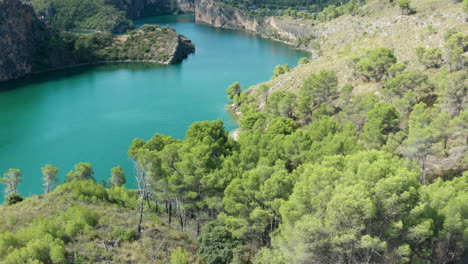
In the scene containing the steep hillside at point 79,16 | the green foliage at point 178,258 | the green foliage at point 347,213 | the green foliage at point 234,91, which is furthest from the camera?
the steep hillside at point 79,16

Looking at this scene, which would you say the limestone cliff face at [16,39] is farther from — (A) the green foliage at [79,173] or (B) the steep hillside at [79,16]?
(A) the green foliage at [79,173]

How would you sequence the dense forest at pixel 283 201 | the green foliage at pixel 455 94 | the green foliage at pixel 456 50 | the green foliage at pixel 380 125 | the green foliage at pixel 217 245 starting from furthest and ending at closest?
1. the green foliage at pixel 456 50
2. the green foliage at pixel 455 94
3. the green foliage at pixel 380 125
4. the green foliage at pixel 217 245
5. the dense forest at pixel 283 201

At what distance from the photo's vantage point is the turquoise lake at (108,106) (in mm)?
57969

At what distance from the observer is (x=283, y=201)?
23859 mm

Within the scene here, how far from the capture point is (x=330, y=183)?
22.0 m

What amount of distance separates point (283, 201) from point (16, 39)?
12036 cm

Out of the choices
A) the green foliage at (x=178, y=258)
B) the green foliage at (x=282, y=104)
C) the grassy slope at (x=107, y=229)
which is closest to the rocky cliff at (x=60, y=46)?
the green foliage at (x=282, y=104)

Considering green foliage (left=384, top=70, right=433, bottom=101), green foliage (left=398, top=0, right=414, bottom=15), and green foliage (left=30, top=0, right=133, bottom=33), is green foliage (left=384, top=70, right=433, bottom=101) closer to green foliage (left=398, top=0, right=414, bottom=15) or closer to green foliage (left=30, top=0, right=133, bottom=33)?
green foliage (left=398, top=0, right=414, bottom=15)

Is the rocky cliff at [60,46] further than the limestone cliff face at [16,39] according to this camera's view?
Yes

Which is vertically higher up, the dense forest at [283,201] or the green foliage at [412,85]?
the green foliage at [412,85]

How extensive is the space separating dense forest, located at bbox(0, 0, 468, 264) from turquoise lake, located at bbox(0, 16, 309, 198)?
15.3 m

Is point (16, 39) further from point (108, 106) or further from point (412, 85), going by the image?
point (412, 85)

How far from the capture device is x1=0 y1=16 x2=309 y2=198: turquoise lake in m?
58.0

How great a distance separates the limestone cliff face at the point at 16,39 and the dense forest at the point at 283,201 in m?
Result: 81.9
